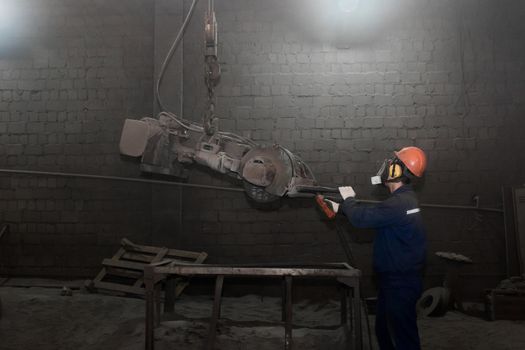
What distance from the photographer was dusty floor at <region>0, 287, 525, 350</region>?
4.04 m

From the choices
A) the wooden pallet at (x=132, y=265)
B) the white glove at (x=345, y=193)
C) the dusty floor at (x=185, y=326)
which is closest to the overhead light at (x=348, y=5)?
the white glove at (x=345, y=193)

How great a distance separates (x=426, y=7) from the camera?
20.0ft

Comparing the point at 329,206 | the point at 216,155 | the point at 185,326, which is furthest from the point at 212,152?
the point at 185,326

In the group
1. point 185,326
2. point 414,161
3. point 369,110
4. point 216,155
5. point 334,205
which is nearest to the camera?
point 414,161

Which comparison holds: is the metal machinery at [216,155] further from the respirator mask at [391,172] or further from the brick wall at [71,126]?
the brick wall at [71,126]

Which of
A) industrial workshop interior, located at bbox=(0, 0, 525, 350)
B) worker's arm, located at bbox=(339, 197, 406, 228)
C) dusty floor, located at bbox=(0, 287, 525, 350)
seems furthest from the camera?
industrial workshop interior, located at bbox=(0, 0, 525, 350)

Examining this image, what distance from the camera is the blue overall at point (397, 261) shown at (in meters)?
3.37

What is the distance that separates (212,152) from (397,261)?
190 centimetres

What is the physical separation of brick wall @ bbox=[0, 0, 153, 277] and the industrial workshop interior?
21mm

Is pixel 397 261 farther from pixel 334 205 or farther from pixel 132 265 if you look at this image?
pixel 132 265

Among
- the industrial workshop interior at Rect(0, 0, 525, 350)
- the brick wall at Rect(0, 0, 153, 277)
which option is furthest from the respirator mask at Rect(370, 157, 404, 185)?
the brick wall at Rect(0, 0, 153, 277)

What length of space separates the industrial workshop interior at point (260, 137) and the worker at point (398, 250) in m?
1.85

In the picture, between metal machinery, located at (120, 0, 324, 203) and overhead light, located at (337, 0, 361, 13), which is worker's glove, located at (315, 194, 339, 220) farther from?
overhead light, located at (337, 0, 361, 13)

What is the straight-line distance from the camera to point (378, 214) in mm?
3504
